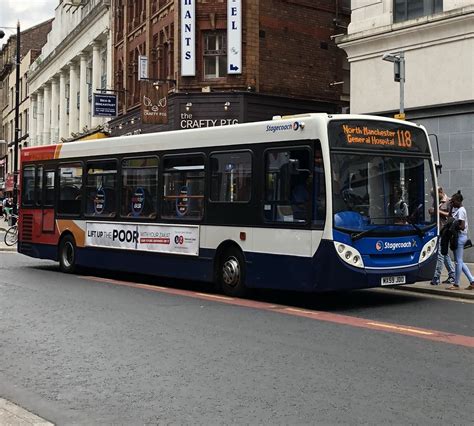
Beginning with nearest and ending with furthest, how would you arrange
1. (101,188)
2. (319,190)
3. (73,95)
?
(319,190) → (101,188) → (73,95)

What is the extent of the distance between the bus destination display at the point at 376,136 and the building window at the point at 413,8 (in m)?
8.24

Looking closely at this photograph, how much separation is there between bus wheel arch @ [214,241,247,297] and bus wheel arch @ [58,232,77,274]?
4802 mm

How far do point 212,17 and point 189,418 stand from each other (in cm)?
2284

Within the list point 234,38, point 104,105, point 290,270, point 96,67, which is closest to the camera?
point 290,270

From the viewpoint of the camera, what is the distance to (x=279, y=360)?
22.8 feet

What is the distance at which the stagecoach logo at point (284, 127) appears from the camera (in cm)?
1049

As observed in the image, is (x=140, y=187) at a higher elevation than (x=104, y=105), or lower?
lower

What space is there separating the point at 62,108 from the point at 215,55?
24.1 metres

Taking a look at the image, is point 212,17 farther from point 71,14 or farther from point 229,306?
point 71,14

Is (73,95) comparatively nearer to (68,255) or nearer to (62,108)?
(62,108)

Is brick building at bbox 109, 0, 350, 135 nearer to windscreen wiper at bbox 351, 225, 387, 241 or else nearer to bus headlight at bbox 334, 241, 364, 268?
windscreen wiper at bbox 351, 225, 387, 241

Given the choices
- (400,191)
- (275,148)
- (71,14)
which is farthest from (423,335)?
(71,14)

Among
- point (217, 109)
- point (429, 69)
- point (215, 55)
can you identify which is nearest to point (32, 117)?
point (215, 55)

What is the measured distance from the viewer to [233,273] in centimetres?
1170
